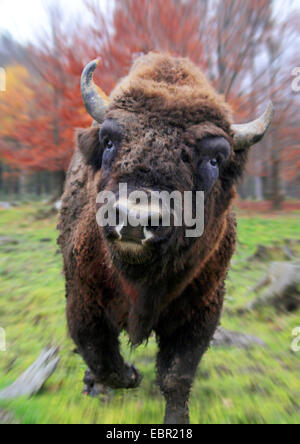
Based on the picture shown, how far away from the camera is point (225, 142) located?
2.62 m

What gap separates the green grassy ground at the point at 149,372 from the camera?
3.26 metres

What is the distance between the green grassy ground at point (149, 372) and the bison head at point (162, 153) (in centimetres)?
163

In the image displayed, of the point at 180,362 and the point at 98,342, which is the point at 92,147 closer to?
the point at 98,342

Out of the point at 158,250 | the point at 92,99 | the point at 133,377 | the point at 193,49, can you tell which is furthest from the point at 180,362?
the point at 193,49

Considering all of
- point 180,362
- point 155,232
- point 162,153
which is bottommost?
point 180,362

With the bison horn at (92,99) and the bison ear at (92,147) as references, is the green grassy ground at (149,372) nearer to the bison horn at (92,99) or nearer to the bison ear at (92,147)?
the bison ear at (92,147)

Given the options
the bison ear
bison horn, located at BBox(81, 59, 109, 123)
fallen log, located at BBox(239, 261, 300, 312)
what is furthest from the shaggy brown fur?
fallen log, located at BBox(239, 261, 300, 312)

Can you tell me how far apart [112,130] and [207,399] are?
289 centimetres

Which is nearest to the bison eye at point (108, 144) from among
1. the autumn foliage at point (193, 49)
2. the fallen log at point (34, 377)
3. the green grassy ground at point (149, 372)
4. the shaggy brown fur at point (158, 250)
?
the shaggy brown fur at point (158, 250)

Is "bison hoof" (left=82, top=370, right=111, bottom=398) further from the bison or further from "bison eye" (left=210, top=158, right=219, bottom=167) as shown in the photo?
"bison eye" (left=210, top=158, right=219, bottom=167)

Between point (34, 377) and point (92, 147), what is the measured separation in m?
2.57

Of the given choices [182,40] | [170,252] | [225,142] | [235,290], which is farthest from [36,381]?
[182,40]

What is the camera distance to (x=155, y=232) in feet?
6.56

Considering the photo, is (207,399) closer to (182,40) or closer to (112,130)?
(112,130)
